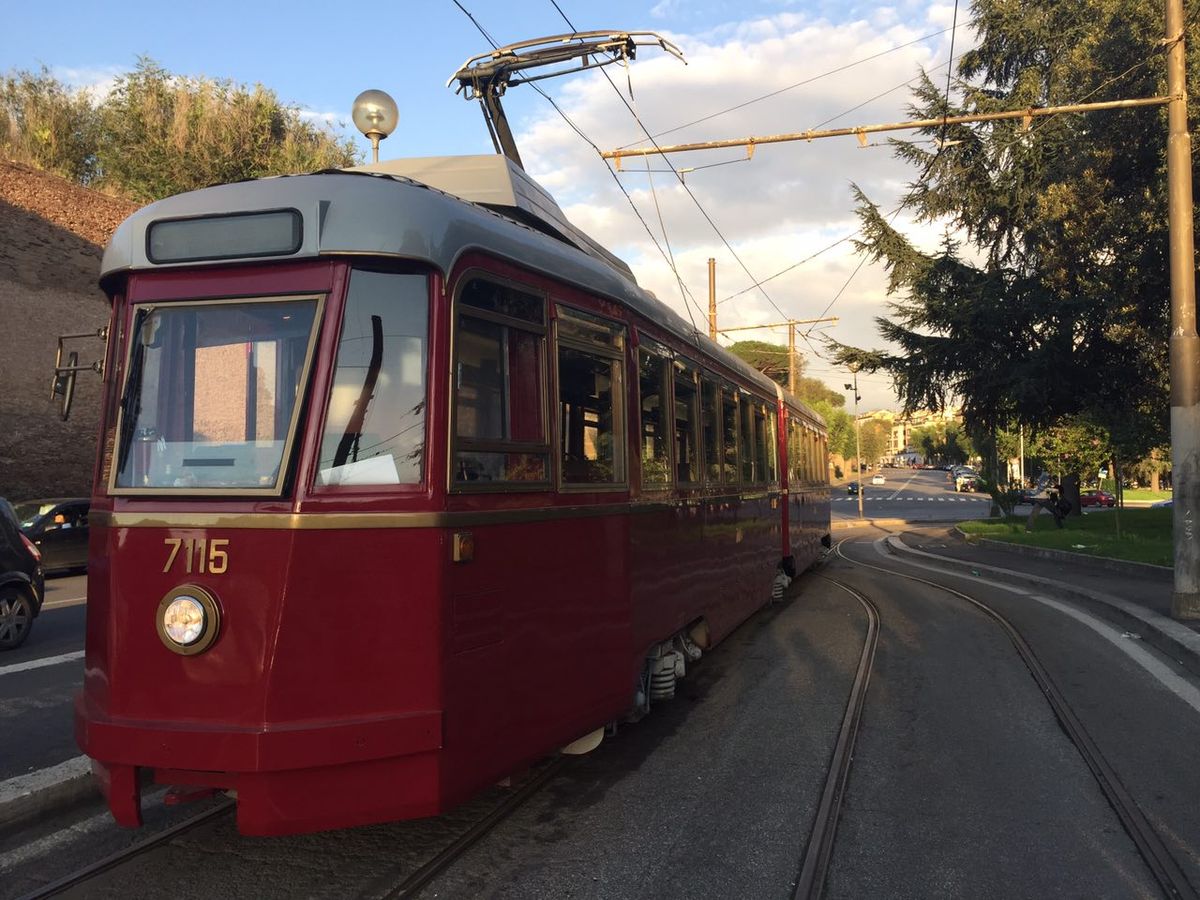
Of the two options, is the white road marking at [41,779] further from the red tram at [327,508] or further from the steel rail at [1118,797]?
the steel rail at [1118,797]

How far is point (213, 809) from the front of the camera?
14.8 feet

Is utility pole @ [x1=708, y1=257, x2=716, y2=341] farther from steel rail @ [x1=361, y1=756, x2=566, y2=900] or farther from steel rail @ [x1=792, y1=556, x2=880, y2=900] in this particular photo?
steel rail @ [x1=361, y1=756, x2=566, y2=900]

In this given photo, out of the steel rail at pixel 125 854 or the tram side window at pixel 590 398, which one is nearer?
the steel rail at pixel 125 854

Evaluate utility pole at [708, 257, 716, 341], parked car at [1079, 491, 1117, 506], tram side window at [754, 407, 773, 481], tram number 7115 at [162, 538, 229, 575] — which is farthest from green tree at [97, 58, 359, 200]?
parked car at [1079, 491, 1117, 506]

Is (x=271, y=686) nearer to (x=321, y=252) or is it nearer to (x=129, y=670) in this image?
(x=129, y=670)

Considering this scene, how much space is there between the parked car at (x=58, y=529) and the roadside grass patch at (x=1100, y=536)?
55.7 ft

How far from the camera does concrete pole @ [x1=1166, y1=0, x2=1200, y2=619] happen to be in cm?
1016

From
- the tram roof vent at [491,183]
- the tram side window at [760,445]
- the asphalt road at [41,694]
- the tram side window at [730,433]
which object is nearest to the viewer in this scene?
the tram roof vent at [491,183]

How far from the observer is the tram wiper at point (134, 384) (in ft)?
12.1

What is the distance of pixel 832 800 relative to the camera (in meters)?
4.64

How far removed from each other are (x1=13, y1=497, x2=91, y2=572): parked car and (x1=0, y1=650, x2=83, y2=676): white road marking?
25.6 feet

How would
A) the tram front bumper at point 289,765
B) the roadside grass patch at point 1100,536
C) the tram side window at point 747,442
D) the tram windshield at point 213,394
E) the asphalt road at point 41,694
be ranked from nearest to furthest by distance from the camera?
the tram front bumper at point 289,765 < the tram windshield at point 213,394 < the asphalt road at point 41,694 < the tram side window at point 747,442 < the roadside grass patch at point 1100,536

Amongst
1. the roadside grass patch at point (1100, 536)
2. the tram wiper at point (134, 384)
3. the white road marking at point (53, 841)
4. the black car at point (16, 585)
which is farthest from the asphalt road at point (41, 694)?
the roadside grass patch at point (1100, 536)

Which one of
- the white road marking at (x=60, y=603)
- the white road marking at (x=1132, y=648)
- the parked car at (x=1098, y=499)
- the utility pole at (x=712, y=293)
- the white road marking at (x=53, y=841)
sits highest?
the utility pole at (x=712, y=293)
